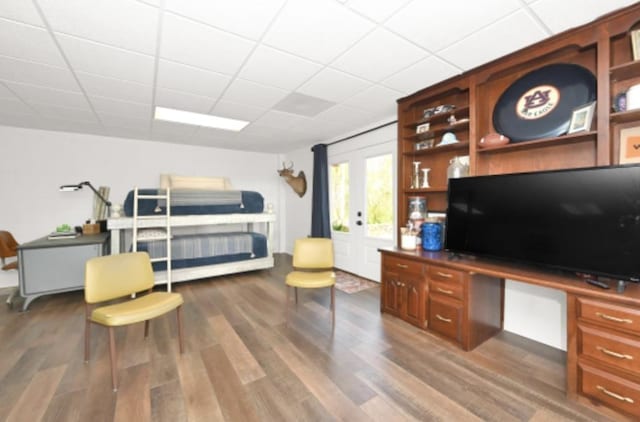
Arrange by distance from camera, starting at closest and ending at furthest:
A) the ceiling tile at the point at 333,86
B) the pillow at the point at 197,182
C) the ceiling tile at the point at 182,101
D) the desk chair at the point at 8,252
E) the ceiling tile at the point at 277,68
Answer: the ceiling tile at the point at 277,68
the ceiling tile at the point at 333,86
the ceiling tile at the point at 182,101
the desk chair at the point at 8,252
the pillow at the point at 197,182

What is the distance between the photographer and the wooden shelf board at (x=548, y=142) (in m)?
1.90

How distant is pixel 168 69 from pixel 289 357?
2.82 meters

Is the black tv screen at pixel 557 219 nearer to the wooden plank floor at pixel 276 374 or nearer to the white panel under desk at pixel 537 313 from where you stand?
the white panel under desk at pixel 537 313

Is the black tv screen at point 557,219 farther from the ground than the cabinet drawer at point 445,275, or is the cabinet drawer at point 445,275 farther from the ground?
the black tv screen at point 557,219

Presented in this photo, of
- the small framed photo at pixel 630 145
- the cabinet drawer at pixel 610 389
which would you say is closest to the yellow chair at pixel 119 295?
the cabinet drawer at pixel 610 389

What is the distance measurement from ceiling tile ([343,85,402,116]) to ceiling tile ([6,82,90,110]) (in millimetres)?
3216

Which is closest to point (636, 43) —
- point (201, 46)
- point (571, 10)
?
point (571, 10)

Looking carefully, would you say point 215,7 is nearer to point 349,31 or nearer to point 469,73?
point 349,31

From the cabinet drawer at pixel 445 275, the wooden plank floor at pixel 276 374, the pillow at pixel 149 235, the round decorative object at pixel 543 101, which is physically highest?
the round decorative object at pixel 543 101

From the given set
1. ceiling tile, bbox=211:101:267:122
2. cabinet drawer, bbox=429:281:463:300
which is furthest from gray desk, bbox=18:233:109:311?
cabinet drawer, bbox=429:281:463:300

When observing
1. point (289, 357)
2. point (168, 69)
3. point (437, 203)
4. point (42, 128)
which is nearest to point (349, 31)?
point (168, 69)

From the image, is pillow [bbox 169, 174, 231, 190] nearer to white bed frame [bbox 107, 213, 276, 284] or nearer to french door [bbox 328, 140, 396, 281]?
white bed frame [bbox 107, 213, 276, 284]

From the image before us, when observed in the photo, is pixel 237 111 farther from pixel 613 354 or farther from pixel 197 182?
pixel 613 354

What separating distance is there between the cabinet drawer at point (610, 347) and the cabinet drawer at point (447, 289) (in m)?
0.75
